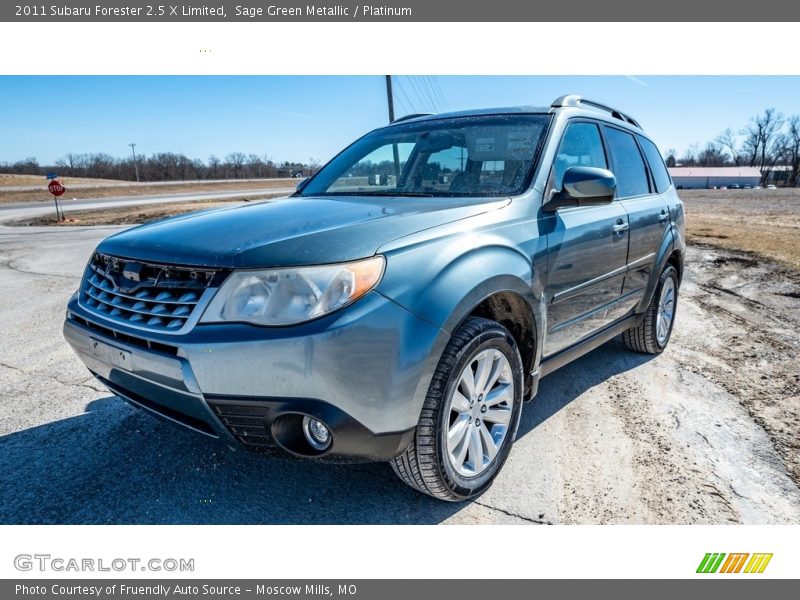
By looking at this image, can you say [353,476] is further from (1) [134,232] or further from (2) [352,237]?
(1) [134,232]

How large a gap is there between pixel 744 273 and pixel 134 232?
8483 mm

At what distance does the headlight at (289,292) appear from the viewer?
1.79 metres

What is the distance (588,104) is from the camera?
11.8 feet

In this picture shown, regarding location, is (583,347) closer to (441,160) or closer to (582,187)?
(582,187)

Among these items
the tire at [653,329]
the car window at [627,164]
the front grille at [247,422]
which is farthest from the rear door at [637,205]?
the front grille at [247,422]

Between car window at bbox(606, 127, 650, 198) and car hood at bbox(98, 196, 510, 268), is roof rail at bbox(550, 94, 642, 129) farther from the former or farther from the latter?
car hood at bbox(98, 196, 510, 268)

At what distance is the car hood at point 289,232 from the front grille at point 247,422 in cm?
51

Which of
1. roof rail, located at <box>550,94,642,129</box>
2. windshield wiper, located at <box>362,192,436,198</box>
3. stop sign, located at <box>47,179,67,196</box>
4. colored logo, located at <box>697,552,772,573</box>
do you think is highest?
stop sign, located at <box>47,179,67,196</box>

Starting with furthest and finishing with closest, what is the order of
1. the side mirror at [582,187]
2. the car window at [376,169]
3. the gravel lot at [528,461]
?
1. the car window at [376,169]
2. the side mirror at [582,187]
3. the gravel lot at [528,461]

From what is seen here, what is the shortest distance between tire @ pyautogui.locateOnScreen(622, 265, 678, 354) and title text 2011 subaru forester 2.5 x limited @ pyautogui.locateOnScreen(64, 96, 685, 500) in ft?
3.93

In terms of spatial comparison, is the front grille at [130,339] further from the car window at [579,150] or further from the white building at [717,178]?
the white building at [717,178]

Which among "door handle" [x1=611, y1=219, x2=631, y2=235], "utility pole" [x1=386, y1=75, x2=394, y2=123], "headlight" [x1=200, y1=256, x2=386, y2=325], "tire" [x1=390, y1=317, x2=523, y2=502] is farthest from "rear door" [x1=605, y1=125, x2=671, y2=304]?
"utility pole" [x1=386, y1=75, x2=394, y2=123]

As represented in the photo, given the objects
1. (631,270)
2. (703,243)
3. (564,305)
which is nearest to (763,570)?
(564,305)

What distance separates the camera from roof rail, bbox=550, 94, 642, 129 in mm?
3232
